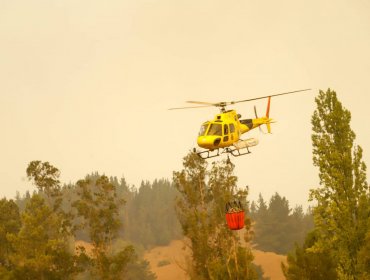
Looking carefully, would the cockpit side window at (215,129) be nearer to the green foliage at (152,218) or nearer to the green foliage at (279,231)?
the green foliage at (279,231)

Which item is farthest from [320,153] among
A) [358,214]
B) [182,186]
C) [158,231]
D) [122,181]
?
[122,181]

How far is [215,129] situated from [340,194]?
25.2 ft

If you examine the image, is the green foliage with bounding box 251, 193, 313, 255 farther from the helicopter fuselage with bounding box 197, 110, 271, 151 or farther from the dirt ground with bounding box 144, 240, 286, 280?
the helicopter fuselage with bounding box 197, 110, 271, 151

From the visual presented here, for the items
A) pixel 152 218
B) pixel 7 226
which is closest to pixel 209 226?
pixel 7 226

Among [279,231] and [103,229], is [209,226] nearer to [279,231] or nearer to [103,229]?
[103,229]

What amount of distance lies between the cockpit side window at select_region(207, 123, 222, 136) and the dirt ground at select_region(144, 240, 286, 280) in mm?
17203

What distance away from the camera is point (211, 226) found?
98.7 ft

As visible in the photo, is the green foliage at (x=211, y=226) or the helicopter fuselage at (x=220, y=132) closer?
the helicopter fuselage at (x=220, y=132)

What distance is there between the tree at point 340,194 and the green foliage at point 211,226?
19.9ft

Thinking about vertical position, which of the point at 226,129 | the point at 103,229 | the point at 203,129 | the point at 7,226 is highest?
the point at 203,129

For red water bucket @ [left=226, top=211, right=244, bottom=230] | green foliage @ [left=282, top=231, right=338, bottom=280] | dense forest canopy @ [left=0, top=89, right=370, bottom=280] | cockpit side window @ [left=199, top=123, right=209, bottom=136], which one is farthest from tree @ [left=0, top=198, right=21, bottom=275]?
green foliage @ [left=282, top=231, right=338, bottom=280]

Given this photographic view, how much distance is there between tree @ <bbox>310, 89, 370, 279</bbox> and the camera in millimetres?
20531

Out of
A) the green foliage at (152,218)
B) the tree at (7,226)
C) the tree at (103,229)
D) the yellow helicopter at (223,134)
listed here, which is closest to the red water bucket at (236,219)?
the yellow helicopter at (223,134)

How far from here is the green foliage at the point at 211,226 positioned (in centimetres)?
2602
